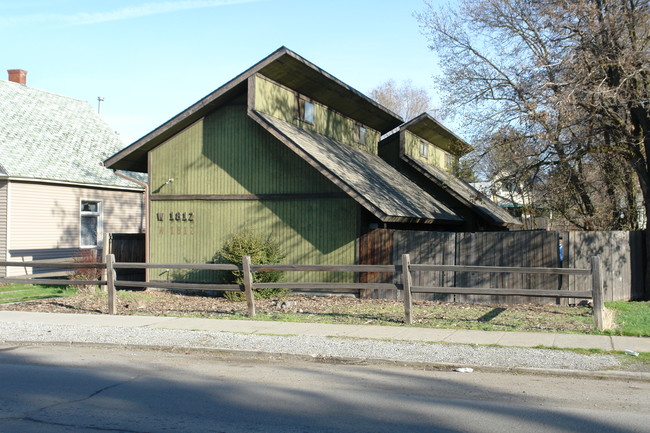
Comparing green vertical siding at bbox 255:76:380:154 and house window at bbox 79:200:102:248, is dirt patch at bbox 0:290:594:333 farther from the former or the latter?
house window at bbox 79:200:102:248

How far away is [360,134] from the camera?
965 inches

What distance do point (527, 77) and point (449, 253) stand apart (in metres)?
5.40

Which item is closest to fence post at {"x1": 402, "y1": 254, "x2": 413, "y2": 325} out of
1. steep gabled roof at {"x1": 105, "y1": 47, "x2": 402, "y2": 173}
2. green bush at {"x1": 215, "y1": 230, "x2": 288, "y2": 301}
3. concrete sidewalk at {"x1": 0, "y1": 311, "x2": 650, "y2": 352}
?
concrete sidewalk at {"x1": 0, "y1": 311, "x2": 650, "y2": 352}

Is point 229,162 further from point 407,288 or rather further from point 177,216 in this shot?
point 407,288

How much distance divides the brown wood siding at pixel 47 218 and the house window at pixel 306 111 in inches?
367

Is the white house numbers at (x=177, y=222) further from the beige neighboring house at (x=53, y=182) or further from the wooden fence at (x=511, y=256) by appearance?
the wooden fence at (x=511, y=256)

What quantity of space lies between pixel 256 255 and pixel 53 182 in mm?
9508

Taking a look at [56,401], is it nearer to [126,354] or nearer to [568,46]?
[126,354]

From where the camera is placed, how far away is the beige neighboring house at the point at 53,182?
71.6 feet

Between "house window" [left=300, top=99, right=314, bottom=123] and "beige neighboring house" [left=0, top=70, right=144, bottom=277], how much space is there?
892 cm

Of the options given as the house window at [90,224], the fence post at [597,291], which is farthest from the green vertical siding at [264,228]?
the fence post at [597,291]

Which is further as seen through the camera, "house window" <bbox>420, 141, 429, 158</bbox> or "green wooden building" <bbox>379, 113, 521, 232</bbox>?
"house window" <bbox>420, 141, 429, 158</bbox>

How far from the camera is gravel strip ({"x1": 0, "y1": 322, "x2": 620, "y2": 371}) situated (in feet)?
31.6

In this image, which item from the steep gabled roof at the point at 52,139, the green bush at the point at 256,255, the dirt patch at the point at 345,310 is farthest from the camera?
the steep gabled roof at the point at 52,139
